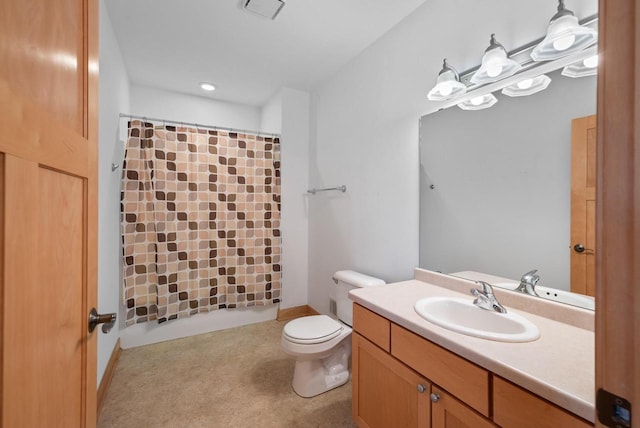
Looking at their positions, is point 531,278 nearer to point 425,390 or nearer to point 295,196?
point 425,390

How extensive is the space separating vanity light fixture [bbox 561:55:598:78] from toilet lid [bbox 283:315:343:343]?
1.76 meters

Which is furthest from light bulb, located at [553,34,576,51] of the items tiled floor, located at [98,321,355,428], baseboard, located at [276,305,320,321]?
baseboard, located at [276,305,320,321]

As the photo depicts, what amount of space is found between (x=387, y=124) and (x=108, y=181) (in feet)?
6.63

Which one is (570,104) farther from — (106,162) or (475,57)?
(106,162)

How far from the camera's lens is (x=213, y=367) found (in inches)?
80.5

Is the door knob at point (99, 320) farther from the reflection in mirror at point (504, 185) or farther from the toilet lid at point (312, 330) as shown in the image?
the reflection in mirror at point (504, 185)

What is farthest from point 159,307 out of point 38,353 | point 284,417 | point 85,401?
point 38,353

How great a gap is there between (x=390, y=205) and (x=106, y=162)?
1.99m

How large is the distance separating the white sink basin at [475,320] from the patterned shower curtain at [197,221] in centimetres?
189

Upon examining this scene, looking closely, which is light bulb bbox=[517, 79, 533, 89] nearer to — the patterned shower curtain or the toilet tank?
the toilet tank

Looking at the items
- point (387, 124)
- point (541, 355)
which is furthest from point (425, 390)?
point (387, 124)

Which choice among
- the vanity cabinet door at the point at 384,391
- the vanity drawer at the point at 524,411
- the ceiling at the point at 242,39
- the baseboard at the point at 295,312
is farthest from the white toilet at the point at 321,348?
the ceiling at the point at 242,39

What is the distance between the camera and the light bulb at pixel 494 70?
49.2 inches

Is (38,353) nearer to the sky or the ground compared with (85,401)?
nearer to the sky
